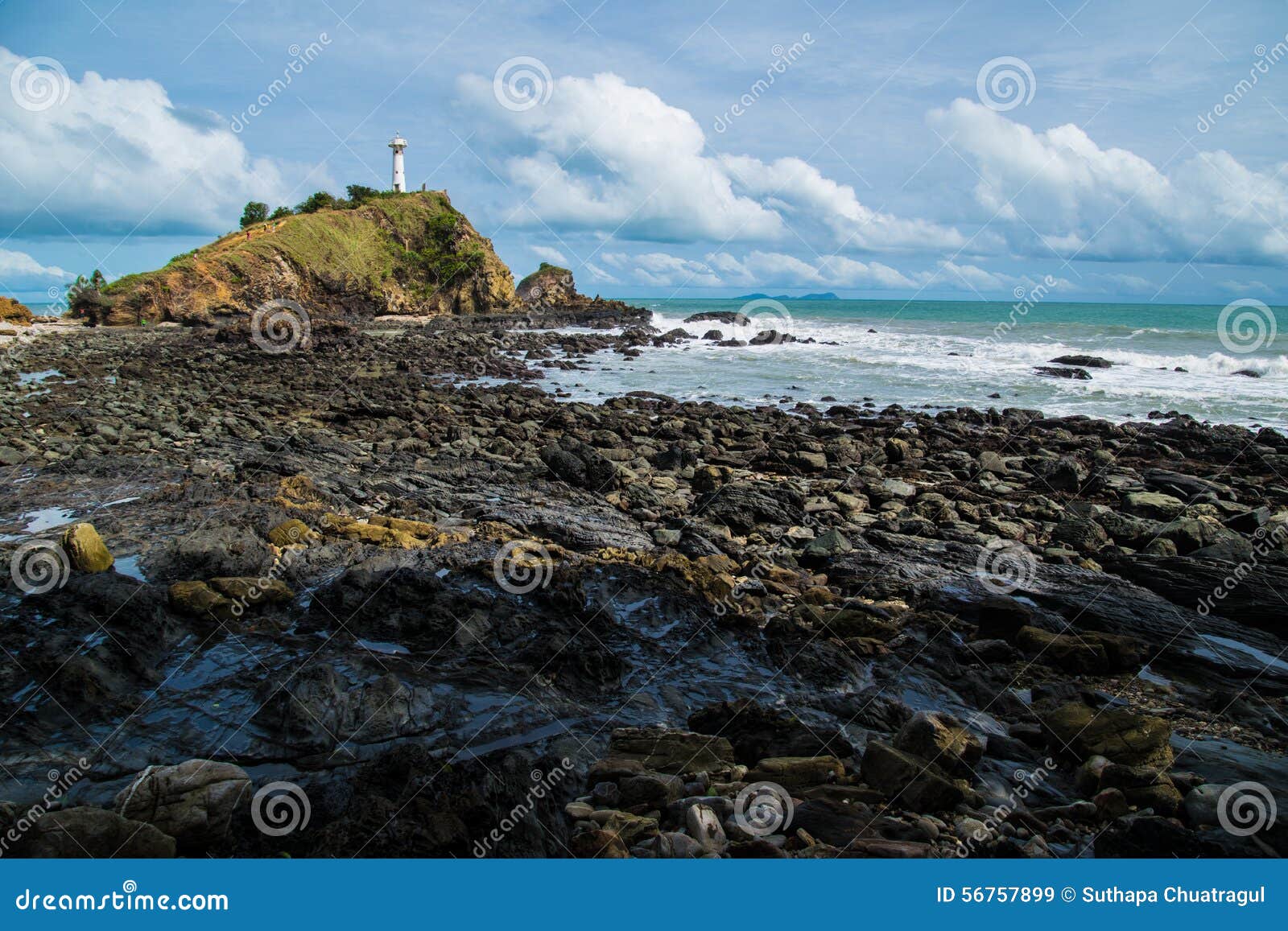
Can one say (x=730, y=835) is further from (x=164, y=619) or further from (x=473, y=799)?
(x=164, y=619)

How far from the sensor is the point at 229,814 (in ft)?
15.4

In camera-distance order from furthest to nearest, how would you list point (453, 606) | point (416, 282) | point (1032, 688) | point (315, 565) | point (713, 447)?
point (416, 282) → point (713, 447) → point (315, 565) → point (453, 606) → point (1032, 688)

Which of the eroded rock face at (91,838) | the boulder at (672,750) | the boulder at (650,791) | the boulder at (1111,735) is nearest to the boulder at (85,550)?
the eroded rock face at (91,838)

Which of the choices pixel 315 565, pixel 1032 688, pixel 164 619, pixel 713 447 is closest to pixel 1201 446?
pixel 713 447

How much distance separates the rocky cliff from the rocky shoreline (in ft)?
140

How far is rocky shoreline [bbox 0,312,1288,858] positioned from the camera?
188 inches

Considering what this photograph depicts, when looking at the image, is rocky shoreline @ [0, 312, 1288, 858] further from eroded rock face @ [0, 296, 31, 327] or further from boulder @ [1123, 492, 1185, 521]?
eroded rock face @ [0, 296, 31, 327]

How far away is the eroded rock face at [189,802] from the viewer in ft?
14.9

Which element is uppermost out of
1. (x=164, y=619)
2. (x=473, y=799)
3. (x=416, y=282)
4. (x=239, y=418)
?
(x=416, y=282)

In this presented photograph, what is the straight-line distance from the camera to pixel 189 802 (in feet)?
15.2

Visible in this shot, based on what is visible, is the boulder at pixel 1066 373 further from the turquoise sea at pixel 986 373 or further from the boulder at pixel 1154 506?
the boulder at pixel 1154 506

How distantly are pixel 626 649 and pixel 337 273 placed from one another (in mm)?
64272

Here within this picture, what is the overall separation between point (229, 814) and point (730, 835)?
300 cm

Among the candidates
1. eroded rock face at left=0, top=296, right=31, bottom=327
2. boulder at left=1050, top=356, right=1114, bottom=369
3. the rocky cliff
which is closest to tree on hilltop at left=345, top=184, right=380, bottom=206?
the rocky cliff
